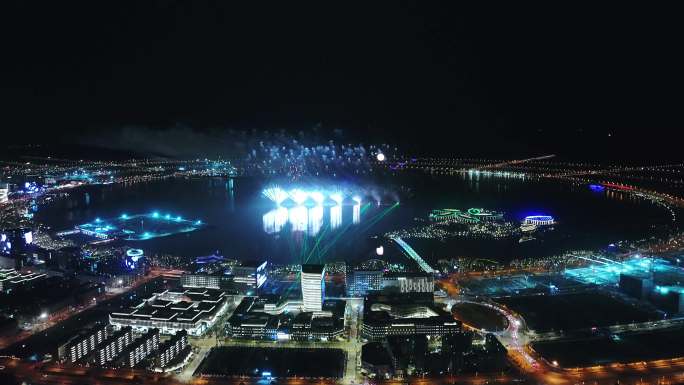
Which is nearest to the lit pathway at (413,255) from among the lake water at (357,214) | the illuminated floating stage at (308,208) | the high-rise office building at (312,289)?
the lake water at (357,214)

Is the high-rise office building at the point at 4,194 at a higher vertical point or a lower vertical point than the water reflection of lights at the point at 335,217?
higher

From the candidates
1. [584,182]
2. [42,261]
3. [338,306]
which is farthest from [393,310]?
[584,182]

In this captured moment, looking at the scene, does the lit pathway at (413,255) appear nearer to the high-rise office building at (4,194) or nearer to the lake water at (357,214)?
the lake water at (357,214)

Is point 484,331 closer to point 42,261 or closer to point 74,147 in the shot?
point 42,261

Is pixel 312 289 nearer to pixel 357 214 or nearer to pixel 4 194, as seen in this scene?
pixel 357 214

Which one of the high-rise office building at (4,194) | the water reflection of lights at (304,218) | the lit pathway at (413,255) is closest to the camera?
the lit pathway at (413,255)

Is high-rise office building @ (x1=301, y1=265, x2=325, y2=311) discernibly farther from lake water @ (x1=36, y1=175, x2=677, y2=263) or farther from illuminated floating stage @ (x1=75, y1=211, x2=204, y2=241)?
illuminated floating stage @ (x1=75, y1=211, x2=204, y2=241)

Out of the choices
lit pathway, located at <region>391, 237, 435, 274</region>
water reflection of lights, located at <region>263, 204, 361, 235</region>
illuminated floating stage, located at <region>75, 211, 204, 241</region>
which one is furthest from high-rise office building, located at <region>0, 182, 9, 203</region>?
lit pathway, located at <region>391, 237, 435, 274</region>
